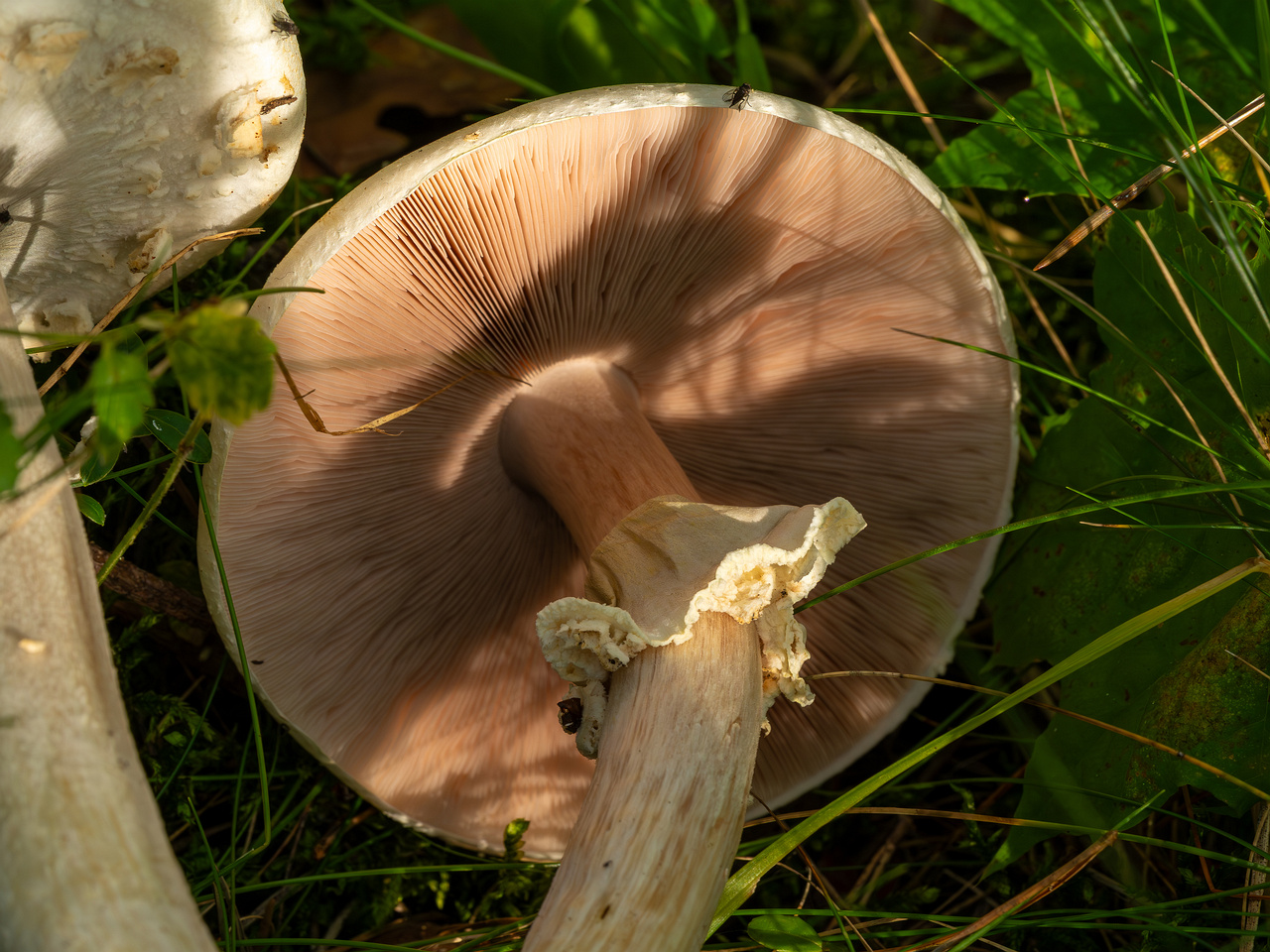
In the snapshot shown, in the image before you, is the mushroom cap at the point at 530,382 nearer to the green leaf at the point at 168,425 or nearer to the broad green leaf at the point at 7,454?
the green leaf at the point at 168,425

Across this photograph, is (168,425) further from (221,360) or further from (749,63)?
(749,63)

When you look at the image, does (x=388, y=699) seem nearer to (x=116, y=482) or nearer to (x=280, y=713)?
(x=280, y=713)

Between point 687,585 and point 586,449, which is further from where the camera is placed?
point 586,449

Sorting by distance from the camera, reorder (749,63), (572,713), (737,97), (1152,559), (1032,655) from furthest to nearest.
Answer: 1. (749,63)
2. (1032,655)
3. (1152,559)
4. (572,713)
5. (737,97)

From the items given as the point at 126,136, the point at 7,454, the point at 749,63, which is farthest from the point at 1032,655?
the point at 126,136

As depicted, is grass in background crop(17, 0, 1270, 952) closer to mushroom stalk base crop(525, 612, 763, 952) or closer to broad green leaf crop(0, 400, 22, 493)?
mushroom stalk base crop(525, 612, 763, 952)

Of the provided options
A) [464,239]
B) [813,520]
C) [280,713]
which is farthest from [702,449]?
[280,713]
